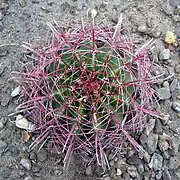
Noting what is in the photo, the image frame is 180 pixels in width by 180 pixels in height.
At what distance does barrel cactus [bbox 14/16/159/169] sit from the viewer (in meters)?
1.70

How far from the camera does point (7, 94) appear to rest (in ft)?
6.90

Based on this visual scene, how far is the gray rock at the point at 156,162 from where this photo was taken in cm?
199

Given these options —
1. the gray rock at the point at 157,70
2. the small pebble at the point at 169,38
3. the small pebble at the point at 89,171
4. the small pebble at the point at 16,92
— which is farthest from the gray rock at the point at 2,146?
Result: the small pebble at the point at 169,38

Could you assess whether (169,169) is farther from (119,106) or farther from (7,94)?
(7,94)

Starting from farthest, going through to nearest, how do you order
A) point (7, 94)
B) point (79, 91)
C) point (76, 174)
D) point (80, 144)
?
point (7, 94) → point (76, 174) → point (80, 144) → point (79, 91)

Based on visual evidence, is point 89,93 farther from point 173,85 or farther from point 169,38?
point 169,38

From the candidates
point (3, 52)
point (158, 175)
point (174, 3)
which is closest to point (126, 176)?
point (158, 175)

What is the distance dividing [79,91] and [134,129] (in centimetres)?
33

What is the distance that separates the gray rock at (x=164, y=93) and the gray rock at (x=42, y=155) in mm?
572

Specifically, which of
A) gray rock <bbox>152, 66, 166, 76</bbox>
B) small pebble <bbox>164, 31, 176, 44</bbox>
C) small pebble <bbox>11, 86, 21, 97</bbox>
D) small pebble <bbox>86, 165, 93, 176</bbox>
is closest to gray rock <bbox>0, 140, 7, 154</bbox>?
small pebble <bbox>11, 86, 21, 97</bbox>

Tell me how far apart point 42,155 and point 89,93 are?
0.45 metres

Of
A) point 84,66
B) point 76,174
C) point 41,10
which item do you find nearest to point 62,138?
point 76,174

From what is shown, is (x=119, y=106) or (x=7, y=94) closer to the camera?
(x=119, y=106)

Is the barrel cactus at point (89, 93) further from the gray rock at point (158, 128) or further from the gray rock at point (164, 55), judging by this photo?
the gray rock at point (164, 55)
